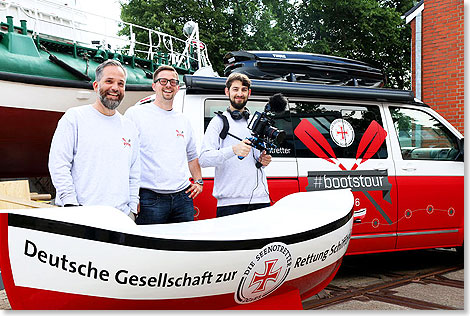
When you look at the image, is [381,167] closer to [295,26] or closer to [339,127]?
[339,127]

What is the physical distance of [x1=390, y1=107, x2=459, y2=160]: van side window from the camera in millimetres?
5484

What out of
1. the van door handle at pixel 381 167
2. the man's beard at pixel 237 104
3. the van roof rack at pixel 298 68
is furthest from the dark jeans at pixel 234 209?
the van roof rack at pixel 298 68

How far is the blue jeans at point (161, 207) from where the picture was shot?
3.71 metres

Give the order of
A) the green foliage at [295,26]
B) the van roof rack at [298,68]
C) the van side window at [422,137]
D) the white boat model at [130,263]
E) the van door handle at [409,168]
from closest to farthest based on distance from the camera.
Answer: the white boat model at [130,263], the van door handle at [409,168], the van side window at [422,137], the van roof rack at [298,68], the green foliage at [295,26]

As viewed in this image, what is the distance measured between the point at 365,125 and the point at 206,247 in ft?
10.2

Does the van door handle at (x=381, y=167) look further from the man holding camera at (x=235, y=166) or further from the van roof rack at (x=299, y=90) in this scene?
the man holding camera at (x=235, y=166)

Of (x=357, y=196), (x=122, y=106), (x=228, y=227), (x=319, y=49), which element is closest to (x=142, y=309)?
(x=228, y=227)

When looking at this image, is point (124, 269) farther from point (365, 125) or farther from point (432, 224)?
point (432, 224)

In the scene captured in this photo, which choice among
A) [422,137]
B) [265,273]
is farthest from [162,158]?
[422,137]

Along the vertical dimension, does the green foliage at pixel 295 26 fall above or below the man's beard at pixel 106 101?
above

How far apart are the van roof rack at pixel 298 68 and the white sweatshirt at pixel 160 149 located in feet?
7.10

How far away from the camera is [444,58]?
10547 mm

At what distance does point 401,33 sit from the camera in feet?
92.3

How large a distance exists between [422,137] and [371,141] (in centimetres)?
66
